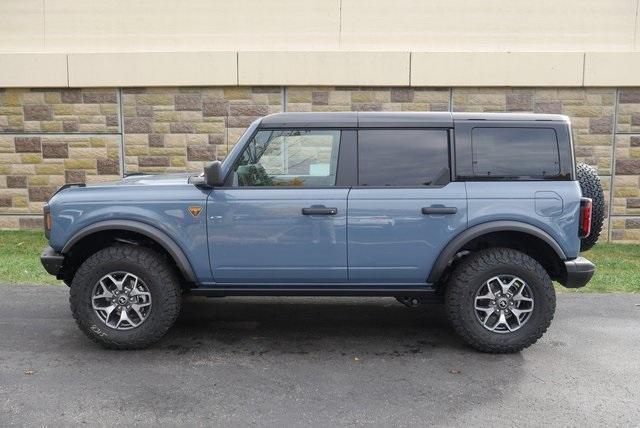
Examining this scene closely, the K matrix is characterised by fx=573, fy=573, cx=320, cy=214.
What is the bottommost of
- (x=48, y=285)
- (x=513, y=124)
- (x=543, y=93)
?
(x=48, y=285)

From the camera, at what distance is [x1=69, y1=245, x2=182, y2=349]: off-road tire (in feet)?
14.7

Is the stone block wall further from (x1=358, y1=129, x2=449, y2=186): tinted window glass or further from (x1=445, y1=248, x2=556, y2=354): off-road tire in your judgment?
(x1=445, y1=248, x2=556, y2=354): off-road tire

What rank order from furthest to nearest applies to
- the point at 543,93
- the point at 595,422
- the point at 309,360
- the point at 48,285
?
the point at 543,93
the point at 48,285
the point at 309,360
the point at 595,422

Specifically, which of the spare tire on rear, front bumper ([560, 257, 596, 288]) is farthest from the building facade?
front bumper ([560, 257, 596, 288])

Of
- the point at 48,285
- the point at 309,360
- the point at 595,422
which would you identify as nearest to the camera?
the point at 595,422
